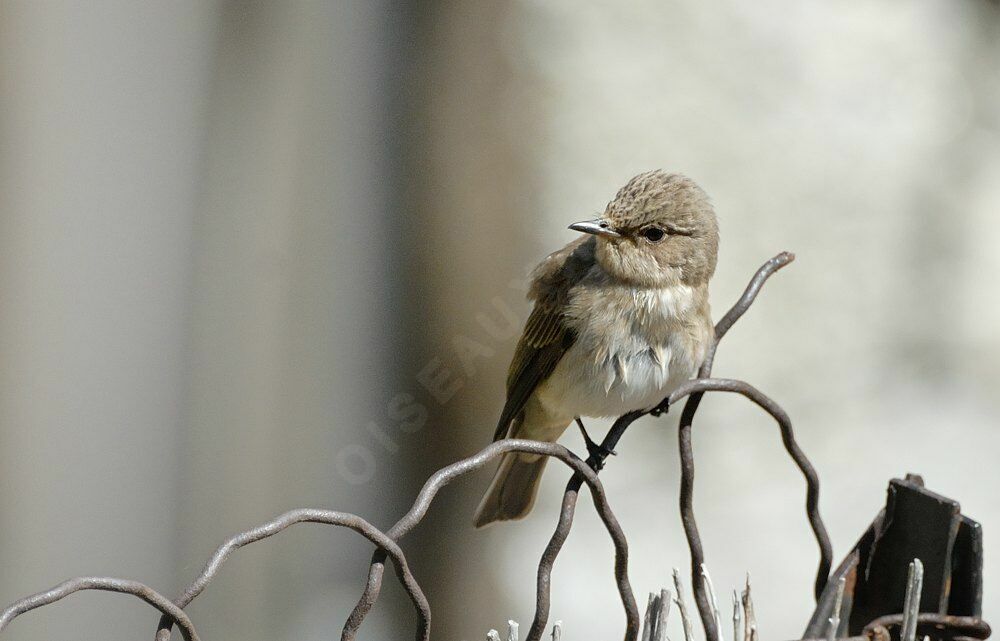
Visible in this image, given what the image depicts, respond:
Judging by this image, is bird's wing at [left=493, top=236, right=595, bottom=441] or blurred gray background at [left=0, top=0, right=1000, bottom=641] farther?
blurred gray background at [left=0, top=0, right=1000, bottom=641]

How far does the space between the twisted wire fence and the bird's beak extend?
0.58 meters

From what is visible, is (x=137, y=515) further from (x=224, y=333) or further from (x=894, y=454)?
(x=894, y=454)

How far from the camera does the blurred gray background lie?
14.9ft

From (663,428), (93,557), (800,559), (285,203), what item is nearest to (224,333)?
A: (285,203)

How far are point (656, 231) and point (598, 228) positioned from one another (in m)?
0.17

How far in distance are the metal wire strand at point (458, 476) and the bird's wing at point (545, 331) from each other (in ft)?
3.73

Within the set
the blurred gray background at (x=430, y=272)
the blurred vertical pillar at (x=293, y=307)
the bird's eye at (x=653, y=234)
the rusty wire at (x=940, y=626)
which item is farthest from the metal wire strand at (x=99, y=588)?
the blurred vertical pillar at (x=293, y=307)

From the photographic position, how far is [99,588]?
139 centimetres

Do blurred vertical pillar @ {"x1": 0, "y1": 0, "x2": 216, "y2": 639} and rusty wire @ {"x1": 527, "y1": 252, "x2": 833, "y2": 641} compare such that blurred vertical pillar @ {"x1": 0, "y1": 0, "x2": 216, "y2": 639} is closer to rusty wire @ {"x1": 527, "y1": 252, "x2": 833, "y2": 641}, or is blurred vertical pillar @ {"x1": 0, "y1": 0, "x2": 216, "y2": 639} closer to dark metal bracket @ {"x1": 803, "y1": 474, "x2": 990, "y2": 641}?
rusty wire @ {"x1": 527, "y1": 252, "x2": 833, "y2": 641}

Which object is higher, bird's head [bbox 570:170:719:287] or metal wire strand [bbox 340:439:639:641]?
bird's head [bbox 570:170:719:287]

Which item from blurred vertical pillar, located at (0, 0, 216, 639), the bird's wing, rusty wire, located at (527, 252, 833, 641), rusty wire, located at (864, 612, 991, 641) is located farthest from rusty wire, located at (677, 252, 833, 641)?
blurred vertical pillar, located at (0, 0, 216, 639)

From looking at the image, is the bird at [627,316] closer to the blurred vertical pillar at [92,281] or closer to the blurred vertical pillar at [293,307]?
the blurred vertical pillar at [293,307]

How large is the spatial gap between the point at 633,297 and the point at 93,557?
2.87 metres

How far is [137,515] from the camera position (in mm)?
4812
